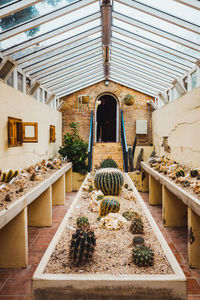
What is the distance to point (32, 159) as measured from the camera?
18.9ft

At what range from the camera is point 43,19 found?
3.79 metres

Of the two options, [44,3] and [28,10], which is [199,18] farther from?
[28,10]

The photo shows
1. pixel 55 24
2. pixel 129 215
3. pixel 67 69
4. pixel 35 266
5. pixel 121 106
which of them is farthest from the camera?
pixel 121 106

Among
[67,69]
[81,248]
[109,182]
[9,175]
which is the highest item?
[67,69]

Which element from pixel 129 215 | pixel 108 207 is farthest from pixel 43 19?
pixel 129 215

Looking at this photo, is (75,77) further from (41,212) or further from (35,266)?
(35,266)

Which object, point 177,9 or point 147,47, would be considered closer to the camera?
point 177,9

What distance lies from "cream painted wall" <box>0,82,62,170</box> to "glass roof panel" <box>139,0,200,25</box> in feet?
9.48

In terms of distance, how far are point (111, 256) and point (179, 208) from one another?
3.08 m

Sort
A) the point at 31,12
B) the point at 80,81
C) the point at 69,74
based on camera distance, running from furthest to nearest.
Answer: the point at 80,81, the point at 69,74, the point at 31,12

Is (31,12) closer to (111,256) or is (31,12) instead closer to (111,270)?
(111,256)

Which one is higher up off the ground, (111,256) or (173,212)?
(111,256)

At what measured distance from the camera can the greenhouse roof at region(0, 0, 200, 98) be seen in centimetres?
369

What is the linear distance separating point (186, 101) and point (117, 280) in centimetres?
465
